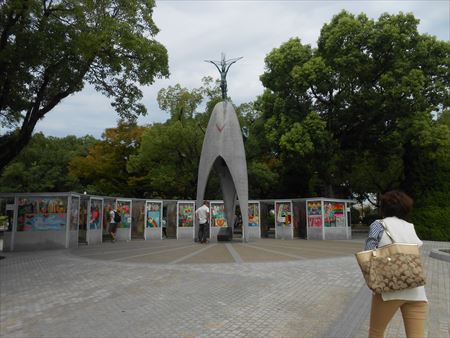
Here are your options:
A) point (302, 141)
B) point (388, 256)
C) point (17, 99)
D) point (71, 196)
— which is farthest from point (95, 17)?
point (302, 141)

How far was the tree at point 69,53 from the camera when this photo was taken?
35.0ft

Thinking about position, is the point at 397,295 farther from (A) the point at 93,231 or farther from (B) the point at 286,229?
(B) the point at 286,229

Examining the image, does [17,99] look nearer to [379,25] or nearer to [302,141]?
[302,141]

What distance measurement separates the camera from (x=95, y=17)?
1223cm

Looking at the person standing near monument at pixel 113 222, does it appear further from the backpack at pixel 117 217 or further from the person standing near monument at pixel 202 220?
the person standing near monument at pixel 202 220

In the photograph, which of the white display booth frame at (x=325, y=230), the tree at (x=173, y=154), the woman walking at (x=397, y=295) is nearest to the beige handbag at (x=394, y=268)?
the woman walking at (x=397, y=295)

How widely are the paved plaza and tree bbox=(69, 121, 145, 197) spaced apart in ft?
77.8

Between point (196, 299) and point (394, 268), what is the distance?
A: 4.20 m

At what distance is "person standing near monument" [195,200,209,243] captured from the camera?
15797 mm

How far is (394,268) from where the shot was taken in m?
3.01

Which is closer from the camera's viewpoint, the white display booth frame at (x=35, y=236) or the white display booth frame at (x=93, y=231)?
the white display booth frame at (x=35, y=236)

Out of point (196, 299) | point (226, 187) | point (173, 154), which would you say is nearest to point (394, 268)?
point (196, 299)

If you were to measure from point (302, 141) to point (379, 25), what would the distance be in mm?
7866

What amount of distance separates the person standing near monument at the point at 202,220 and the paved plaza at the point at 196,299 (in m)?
5.10
